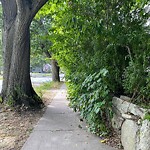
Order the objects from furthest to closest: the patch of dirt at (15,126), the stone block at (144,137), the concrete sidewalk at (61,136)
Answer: the patch of dirt at (15,126) < the concrete sidewalk at (61,136) < the stone block at (144,137)

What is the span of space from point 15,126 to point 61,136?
128 centimetres

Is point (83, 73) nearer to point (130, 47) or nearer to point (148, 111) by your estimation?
point (130, 47)

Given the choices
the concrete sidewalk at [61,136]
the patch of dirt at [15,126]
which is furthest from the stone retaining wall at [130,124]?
the patch of dirt at [15,126]

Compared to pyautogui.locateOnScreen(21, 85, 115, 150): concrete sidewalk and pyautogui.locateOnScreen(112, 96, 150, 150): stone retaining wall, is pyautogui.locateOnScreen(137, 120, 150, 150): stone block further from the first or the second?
pyautogui.locateOnScreen(21, 85, 115, 150): concrete sidewalk

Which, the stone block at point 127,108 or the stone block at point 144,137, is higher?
the stone block at point 127,108

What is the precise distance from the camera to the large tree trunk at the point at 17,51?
610cm

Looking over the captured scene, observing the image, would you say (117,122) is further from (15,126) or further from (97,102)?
(15,126)

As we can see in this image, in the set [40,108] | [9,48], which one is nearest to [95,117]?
[40,108]

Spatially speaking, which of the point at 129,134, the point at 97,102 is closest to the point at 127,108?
the point at 129,134

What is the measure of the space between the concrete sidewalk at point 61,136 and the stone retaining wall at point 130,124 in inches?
15.4

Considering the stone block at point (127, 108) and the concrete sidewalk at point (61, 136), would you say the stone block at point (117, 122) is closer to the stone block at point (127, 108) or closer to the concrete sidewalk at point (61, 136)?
the stone block at point (127, 108)

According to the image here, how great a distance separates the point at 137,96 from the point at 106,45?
1.35 metres

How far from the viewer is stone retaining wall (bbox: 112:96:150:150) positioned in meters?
2.76

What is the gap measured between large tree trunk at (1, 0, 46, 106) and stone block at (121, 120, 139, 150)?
139 inches
